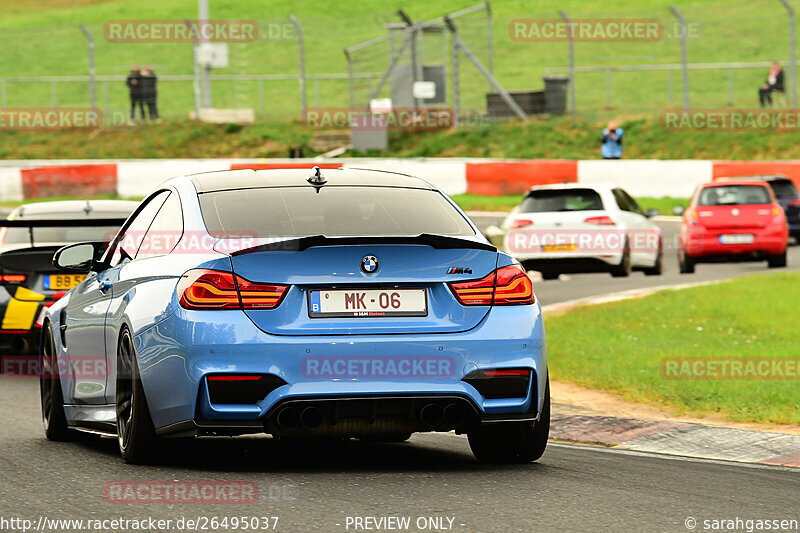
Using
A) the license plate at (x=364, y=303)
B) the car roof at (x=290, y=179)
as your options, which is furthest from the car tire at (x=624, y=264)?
the license plate at (x=364, y=303)

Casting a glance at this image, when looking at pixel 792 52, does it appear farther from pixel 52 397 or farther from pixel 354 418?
pixel 354 418

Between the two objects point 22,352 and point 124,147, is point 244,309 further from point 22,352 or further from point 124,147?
point 124,147

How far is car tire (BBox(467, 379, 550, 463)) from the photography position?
7.62 metres

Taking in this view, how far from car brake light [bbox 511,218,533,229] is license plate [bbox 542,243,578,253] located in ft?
1.25

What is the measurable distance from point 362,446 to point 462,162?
23.5 metres

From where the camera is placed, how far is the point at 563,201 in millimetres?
21016

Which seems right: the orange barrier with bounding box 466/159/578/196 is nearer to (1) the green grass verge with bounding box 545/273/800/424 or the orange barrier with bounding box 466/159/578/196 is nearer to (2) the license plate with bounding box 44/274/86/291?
(1) the green grass verge with bounding box 545/273/800/424

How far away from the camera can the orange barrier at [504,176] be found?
102 ft

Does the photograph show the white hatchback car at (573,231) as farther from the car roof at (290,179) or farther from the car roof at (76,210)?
the car roof at (290,179)

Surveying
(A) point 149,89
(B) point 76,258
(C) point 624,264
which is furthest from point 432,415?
(A) point 149,89

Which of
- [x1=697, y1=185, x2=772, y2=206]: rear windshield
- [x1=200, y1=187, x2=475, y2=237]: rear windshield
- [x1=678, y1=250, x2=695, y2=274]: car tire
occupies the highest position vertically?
[x1=200, y1=187, x2=475, y2=237]: rear windshield

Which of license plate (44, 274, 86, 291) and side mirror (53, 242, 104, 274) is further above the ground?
side mirror (53, 242, 104, 274)

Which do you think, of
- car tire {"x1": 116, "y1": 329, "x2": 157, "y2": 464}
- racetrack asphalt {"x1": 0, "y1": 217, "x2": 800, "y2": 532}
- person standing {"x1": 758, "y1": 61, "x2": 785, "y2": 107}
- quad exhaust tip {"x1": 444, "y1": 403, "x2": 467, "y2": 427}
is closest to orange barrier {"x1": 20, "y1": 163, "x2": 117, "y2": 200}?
person standing {"x1": 758, "y1": 61, "x2": 785, "y2": 107}

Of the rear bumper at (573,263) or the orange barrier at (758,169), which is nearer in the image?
→ the rear bumper at (573,263)
